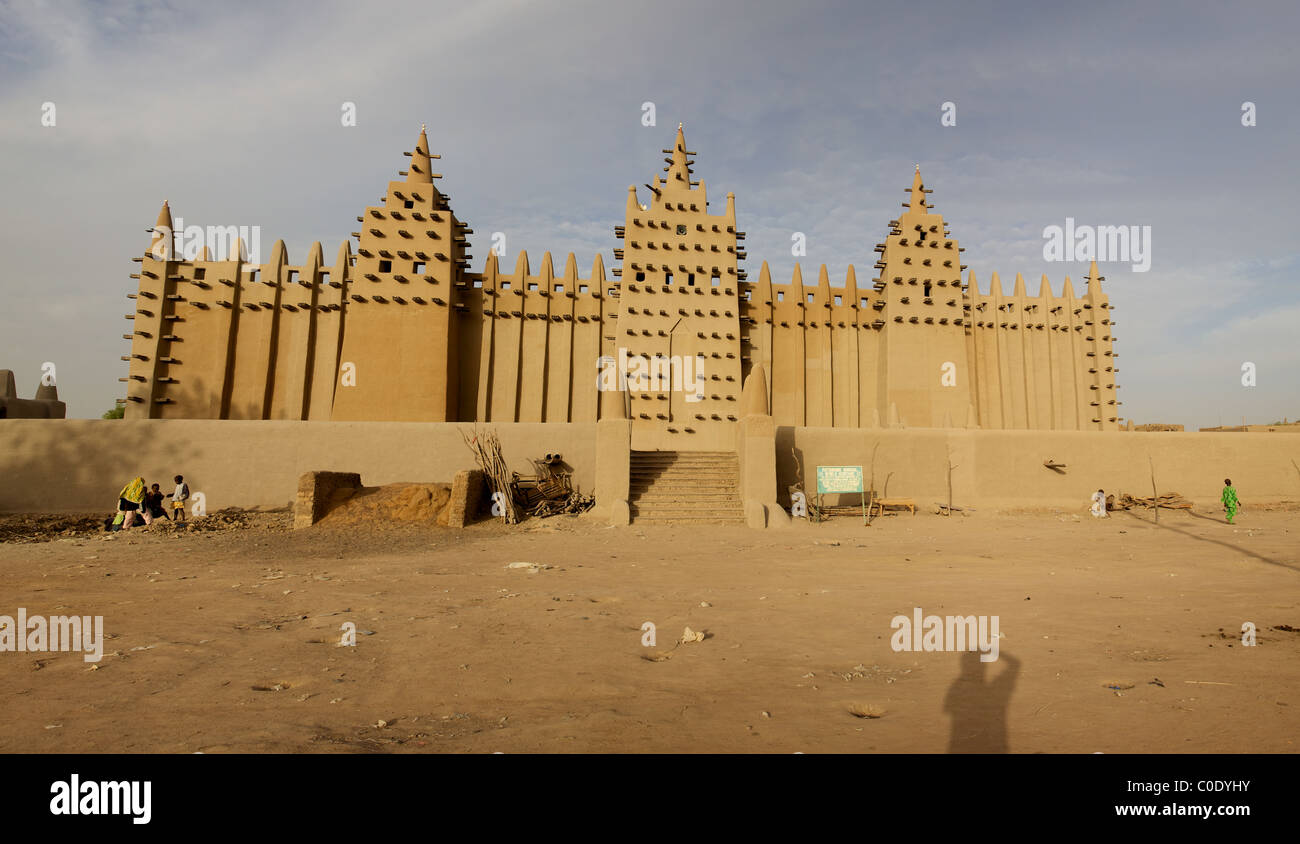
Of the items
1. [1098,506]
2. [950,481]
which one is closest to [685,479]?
[950,481]

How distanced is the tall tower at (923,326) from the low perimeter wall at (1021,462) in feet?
19.1

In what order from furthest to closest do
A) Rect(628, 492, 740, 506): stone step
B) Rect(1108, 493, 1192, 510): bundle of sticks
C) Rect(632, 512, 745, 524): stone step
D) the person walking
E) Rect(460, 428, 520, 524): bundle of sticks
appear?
Rect(1108, 493, 1192, 510): bundle of sticks → the person walking → Rect(628, 492, 740, 506): stone step → Rect(460, 428, 520, 524): bundle of sticks → Rect(632, 512, 745, 524): stone step

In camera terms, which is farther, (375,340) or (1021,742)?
(375,340)

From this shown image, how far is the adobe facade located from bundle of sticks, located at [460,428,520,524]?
5.93m

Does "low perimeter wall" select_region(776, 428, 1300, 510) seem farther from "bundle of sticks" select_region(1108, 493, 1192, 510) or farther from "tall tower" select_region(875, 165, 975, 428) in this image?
"tall tower" select_region(875, 165, 975, 428)

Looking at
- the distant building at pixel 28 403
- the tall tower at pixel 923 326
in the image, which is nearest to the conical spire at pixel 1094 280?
the tall tower at pixel 923 326

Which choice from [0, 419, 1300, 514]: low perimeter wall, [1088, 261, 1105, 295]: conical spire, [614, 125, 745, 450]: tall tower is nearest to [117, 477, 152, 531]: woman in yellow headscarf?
[0, 419, 1300, 514]: low perimeter wall

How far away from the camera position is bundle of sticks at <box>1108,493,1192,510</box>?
17.3 m

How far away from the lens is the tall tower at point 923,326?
23.8 metres
